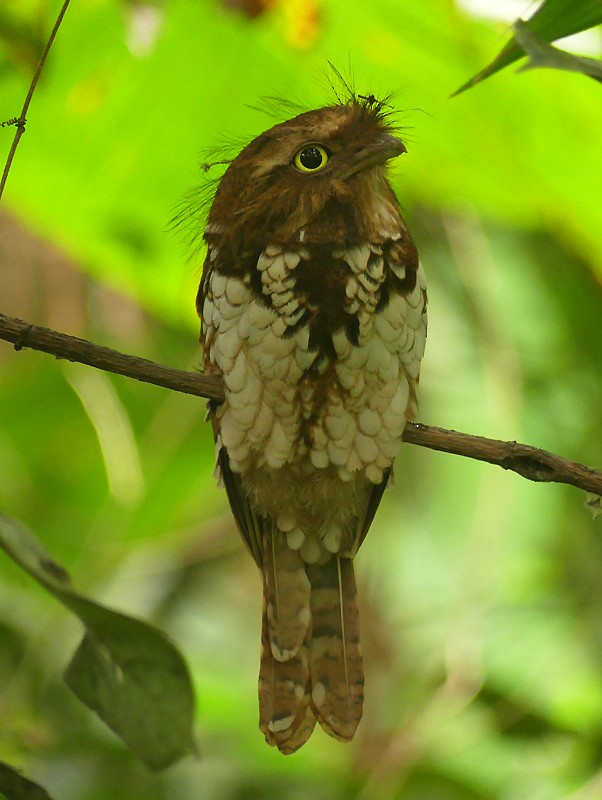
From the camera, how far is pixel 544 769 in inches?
130

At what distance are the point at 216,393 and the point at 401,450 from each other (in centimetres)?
202

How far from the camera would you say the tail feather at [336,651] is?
1.97 m

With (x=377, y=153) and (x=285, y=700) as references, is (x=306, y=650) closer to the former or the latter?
(x=285, y=700)

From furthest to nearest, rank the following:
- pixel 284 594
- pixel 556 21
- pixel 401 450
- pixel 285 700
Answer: pixel 401 450
pixel 284 594
pixel 285 700
pixel 556 21

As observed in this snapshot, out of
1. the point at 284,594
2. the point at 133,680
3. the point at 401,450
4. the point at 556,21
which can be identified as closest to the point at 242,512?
the point at 284,594

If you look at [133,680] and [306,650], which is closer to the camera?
[133,680]

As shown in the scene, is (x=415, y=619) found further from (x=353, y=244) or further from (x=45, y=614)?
(x=353, y=244)

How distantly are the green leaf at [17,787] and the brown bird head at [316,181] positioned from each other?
90cm

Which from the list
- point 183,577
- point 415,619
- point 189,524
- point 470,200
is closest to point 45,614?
point 189,524

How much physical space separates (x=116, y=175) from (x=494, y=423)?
1773mm

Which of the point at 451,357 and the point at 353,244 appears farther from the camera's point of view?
the point at 451,357

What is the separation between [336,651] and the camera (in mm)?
2053

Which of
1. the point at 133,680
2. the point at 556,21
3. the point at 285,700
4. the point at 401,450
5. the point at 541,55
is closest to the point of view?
the point at 541,55

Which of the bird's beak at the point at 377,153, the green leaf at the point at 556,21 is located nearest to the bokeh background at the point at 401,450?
the bird's beak at the point at 377,153
